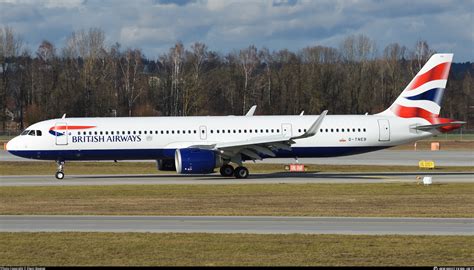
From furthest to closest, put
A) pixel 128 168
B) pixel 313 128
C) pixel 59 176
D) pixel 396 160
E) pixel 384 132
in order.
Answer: pixel 396 160, pixel 128 168, pixel 384 132, pixel 59 176, pixel 313 128

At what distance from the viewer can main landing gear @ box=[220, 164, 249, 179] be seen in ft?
126

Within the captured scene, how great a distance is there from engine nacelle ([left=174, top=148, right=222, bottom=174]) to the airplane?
104mm

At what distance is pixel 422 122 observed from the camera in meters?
40.7

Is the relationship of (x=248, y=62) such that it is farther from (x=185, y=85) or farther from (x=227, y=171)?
(x=227, y=171)

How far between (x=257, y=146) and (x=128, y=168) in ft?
38.4

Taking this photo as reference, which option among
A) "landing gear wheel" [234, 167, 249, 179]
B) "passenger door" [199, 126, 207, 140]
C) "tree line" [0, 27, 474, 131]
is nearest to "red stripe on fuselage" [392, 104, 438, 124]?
"landing gear wheel" [234, 167, 249, 179]

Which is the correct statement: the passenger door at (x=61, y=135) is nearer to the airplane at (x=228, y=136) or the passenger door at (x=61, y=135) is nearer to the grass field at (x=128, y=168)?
the airplane at (x=228, y=136)

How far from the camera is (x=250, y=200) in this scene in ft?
89.6

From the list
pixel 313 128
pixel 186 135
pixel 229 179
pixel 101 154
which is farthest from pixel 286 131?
pixel 101 154

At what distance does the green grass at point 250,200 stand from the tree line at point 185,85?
198 feet

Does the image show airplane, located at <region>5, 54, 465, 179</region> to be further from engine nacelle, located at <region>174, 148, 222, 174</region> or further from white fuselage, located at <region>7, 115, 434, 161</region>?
engine nacelle, located at <region>174, 148, 222, 174</region>

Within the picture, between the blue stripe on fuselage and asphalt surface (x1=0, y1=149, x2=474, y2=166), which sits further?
A: asphalt surface (x1=0, y1=149, x2=474, y2=166)

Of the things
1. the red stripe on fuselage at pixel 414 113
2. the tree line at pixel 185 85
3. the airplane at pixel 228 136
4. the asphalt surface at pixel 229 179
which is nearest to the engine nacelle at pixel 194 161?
the airplane at pixel 228 136

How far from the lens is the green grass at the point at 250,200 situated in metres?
23.8
